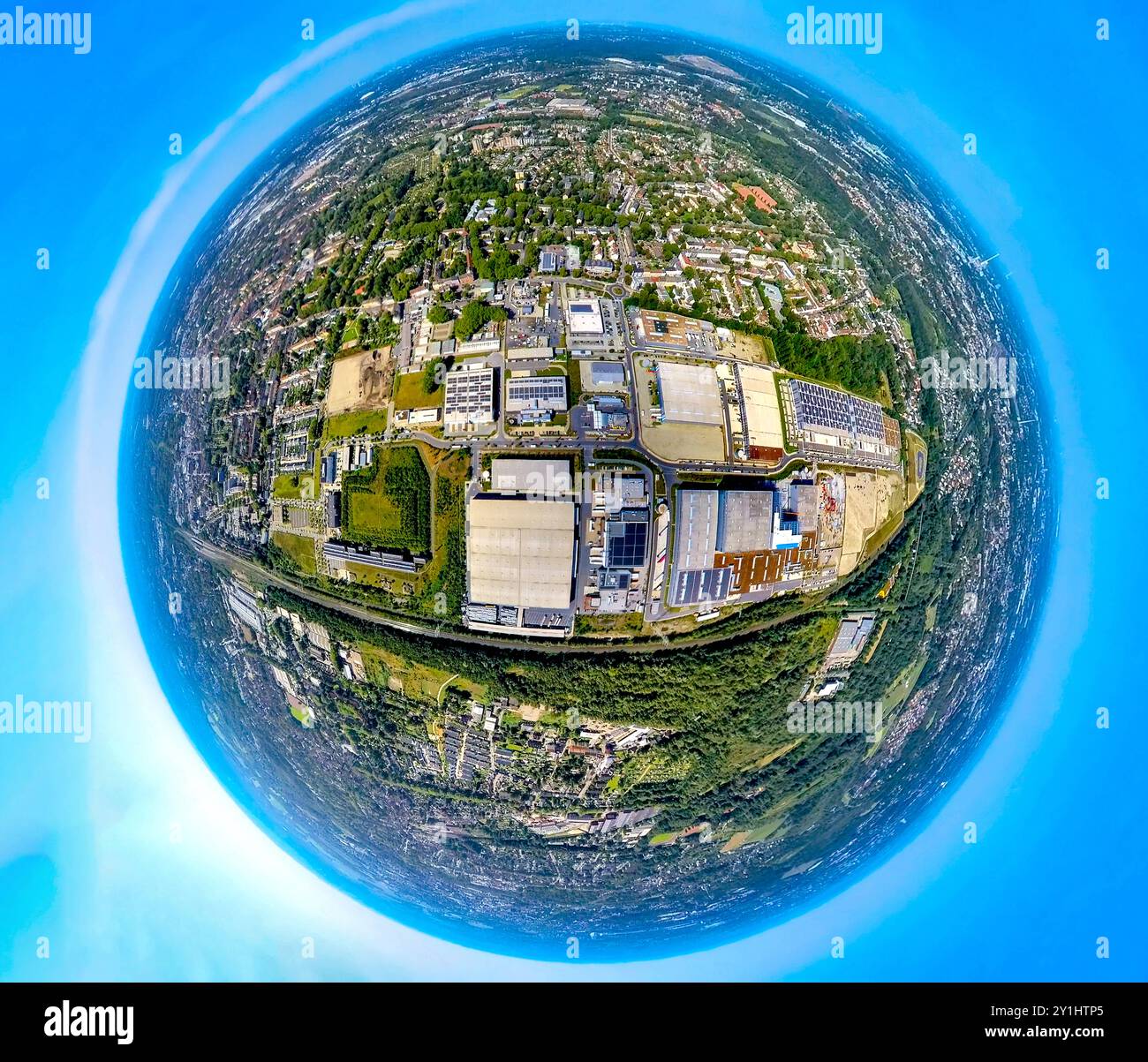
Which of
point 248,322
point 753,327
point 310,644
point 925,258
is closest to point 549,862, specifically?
point 310,644

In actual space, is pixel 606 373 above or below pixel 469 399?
above

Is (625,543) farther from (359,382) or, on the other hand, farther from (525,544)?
(359,382)

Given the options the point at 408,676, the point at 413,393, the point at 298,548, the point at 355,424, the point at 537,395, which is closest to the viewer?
the point at 537,395

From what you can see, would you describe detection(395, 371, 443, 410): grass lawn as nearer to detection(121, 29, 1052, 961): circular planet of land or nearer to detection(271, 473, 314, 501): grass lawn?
detection(121, 29, 1052, 961): circular planet of land

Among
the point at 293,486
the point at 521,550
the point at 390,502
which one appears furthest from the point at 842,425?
the point at 293,486

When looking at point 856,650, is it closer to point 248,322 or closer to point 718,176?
point 718,176

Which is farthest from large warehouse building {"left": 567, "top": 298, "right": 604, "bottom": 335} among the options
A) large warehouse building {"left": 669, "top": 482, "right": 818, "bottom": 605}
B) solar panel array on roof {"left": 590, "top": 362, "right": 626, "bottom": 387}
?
large warehouse building {"left": 669, "top": 482, "right": 818, "bottom": 605}

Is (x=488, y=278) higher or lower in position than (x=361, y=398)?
higher
